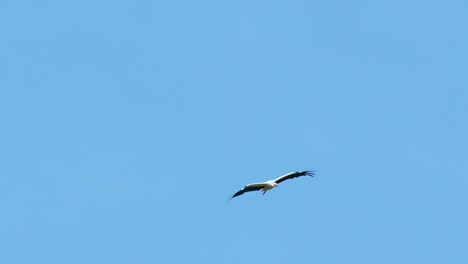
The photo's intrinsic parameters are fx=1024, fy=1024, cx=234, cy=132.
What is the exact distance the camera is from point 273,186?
66.1m

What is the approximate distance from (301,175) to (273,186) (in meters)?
2.17

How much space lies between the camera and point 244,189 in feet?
217

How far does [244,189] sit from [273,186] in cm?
188

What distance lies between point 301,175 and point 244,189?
392cm

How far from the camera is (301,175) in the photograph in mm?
67000
